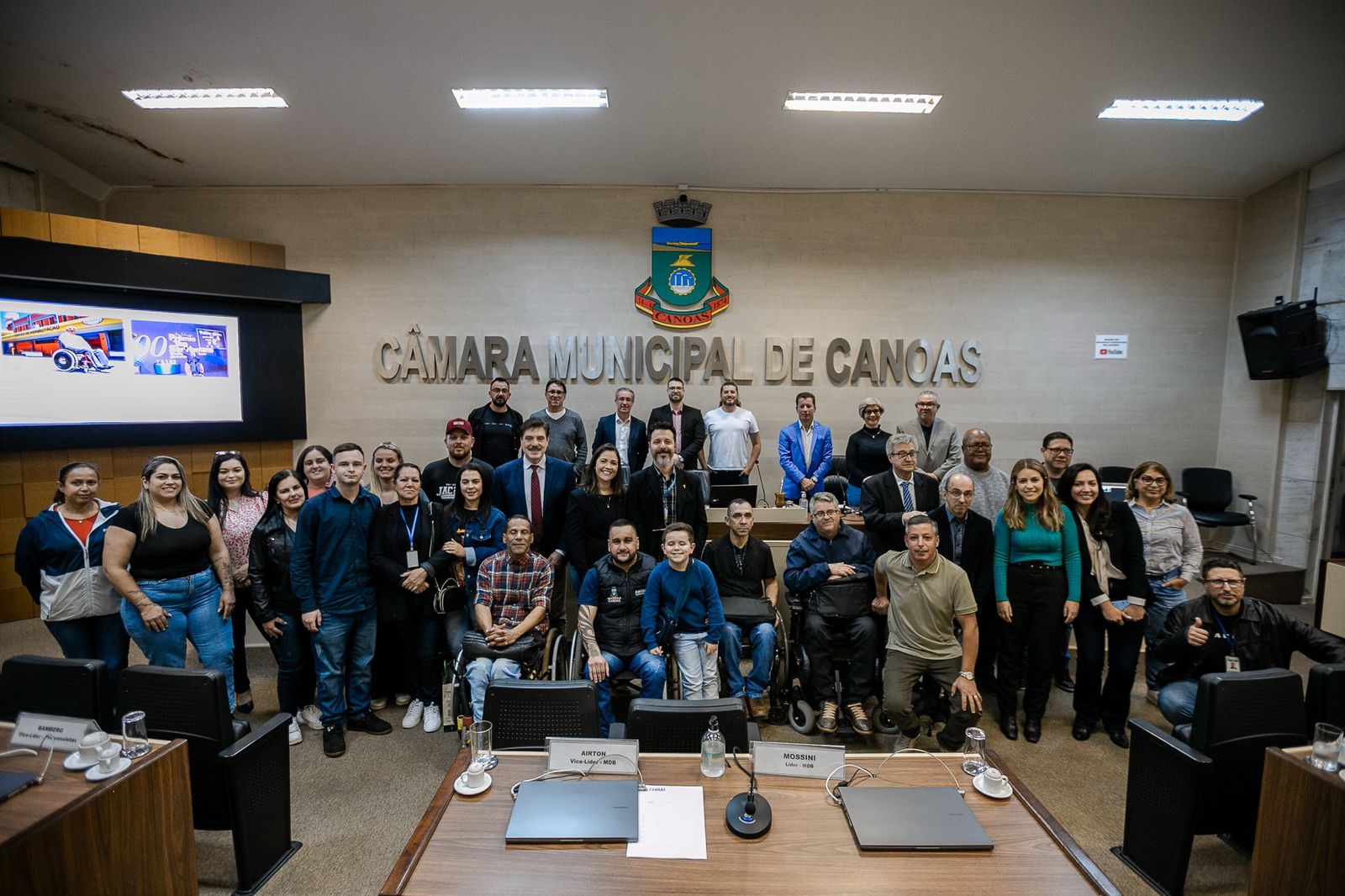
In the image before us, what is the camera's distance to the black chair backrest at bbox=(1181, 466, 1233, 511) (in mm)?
6535

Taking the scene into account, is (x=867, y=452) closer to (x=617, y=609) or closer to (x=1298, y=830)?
(x=617, y=609)

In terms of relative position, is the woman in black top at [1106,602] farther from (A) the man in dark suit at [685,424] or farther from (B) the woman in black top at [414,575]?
(B) the woman in black top at [414,575]

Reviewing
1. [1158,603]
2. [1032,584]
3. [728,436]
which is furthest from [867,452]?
[1158,603]

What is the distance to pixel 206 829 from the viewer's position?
2.52 meters

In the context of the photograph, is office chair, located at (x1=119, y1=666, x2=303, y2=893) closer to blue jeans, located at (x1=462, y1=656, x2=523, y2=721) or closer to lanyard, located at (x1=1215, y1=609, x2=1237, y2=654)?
blue jeans, located at (x1=462, y1=656, x2=523, y2=721)

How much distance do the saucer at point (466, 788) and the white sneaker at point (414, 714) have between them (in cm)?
197

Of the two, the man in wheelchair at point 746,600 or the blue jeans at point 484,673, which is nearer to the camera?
the blue jeans at point 484,673

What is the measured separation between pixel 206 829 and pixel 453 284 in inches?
209

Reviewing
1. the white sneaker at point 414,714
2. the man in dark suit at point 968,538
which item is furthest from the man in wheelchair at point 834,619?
the white sneaker at point 414,714

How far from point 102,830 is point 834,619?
3166 mm

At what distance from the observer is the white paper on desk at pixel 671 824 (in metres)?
1.63

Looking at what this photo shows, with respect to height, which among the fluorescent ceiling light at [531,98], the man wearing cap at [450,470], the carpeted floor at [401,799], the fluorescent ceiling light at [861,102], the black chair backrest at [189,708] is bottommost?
the carpeted floor at [401,799]

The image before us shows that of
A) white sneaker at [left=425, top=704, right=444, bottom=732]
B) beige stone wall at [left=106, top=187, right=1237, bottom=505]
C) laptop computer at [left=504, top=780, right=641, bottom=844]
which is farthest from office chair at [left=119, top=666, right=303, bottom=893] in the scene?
beige stone wall at [left=106, top=187, right=1237, bottom=505]

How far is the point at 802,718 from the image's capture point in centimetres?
350
